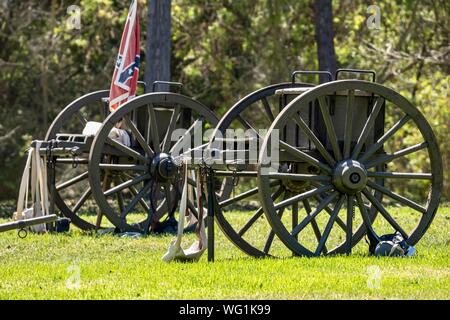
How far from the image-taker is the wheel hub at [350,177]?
9945 mm

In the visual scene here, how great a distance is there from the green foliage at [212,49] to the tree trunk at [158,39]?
21.2 ft

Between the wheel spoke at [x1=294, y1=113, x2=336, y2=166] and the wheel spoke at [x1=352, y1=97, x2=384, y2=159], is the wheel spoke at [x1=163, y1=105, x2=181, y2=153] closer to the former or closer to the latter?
the wheel spoke at [x1=294, y1=113, x2=336, y2=166]

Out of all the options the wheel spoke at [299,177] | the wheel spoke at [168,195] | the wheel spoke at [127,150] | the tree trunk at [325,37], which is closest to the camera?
the wheel spoke at [299,177]

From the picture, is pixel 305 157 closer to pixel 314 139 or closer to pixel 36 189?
pixel 314 139

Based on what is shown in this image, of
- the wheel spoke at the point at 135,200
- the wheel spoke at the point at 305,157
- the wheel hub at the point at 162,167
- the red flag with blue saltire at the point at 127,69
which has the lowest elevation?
the wheel spoke at the point at 135,200

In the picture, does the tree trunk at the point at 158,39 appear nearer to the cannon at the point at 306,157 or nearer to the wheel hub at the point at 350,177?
the cannon at the point at 306,157

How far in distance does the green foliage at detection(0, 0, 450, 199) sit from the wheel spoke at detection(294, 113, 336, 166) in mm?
14454

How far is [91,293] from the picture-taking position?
8.00m

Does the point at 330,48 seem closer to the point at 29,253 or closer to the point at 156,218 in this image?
the point at 156,218

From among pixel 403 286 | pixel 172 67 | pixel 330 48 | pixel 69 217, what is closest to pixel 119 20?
pixel 172 67

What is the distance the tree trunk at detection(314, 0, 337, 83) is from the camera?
2156 centimetres

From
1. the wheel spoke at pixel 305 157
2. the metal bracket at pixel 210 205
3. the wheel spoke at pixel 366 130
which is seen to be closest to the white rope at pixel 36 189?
the metal bracket at pixel 210 205

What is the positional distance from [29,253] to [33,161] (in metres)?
1.70

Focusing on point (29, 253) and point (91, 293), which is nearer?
point (91, 293)
